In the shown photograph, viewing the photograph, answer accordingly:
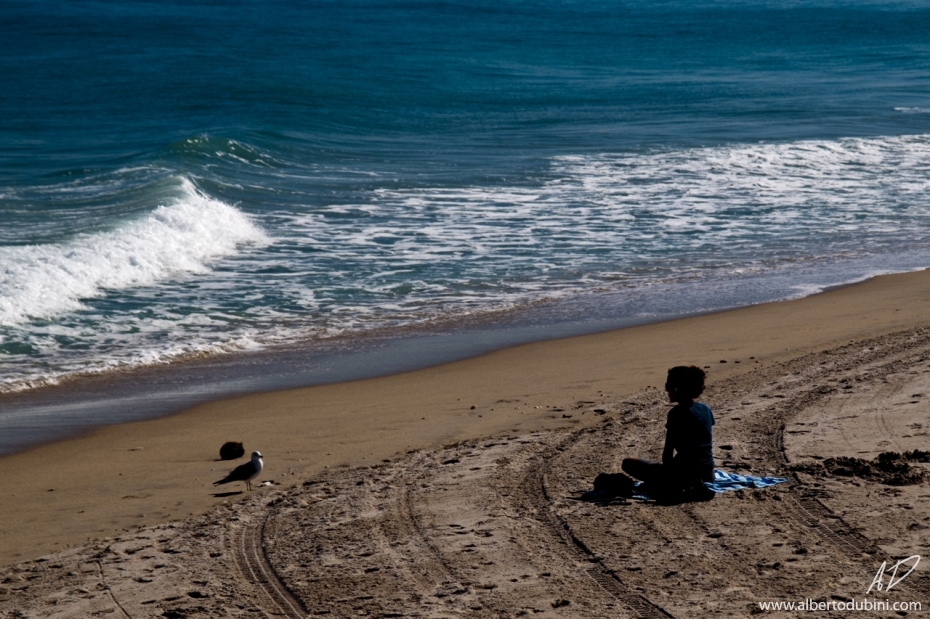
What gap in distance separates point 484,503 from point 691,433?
1.23 metres

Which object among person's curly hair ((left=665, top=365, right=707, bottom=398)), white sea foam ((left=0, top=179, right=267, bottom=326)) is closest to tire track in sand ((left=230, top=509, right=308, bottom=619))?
person's curly hair ((left=665, top=365, right=707, bottom=398))

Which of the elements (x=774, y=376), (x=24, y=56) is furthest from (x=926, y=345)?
(x=24, y=56)

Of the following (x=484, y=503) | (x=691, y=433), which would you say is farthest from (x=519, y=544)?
(x=691, y=433)

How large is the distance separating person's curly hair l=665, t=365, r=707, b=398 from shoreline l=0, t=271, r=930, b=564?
176 centimetres

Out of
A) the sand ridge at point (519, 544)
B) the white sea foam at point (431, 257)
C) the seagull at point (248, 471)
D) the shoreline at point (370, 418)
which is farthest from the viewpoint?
the white sea foam at point (431, 257)

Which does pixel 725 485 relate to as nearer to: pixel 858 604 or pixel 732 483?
pixel 732 483

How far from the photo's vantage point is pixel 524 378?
9023 millimetres

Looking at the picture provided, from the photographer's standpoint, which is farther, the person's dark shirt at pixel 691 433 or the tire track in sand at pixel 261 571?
the person's dark shirt at pixel 691 433

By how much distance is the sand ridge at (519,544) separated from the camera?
4750 millimetres

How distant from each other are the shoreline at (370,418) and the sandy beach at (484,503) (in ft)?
0.09

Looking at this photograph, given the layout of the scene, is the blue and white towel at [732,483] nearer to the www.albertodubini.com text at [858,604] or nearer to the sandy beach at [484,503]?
the sandy beach at [484,503]

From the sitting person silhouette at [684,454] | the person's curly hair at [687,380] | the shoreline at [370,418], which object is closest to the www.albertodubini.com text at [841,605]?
the sitting person silhouette at [684,454]

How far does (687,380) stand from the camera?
5887 millimetres
